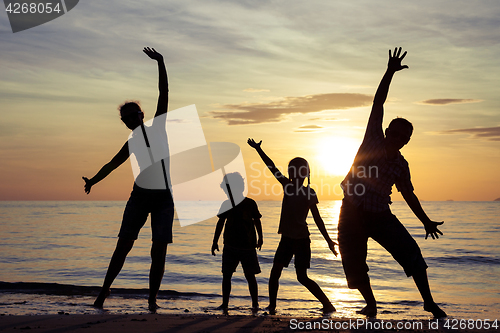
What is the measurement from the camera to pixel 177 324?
133 inches

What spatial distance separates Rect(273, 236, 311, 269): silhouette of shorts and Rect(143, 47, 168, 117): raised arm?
7.10ft

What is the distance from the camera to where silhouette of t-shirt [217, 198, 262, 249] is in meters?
5.27

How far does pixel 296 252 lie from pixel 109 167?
2.41 metres

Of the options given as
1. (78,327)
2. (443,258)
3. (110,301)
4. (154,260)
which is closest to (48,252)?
(110,301)

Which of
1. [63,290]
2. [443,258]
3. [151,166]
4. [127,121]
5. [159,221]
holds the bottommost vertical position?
[443,258]

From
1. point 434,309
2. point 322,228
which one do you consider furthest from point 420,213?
point 322,228

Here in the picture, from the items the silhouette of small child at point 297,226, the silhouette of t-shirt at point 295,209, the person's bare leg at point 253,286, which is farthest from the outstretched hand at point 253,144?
the person's bare leg at point 253,286

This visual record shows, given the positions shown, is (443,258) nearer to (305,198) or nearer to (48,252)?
(305,198)

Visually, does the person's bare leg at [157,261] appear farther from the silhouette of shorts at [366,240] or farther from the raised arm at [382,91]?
the raised arm at [382,91]

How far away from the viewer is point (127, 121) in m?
4.46

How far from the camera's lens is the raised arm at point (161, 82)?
168 inches

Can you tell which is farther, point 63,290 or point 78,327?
point 63,290

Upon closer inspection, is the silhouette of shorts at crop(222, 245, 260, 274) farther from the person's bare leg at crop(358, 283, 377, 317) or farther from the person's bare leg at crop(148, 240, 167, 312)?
the person's bare leg at crop(358, 283, 377, 317)

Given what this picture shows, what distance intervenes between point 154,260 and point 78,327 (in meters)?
1.23
